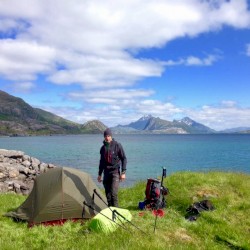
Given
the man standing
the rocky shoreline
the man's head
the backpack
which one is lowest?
the rocky shoreline

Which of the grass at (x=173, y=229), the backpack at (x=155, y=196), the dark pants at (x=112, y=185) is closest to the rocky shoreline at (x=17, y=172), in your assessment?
the grass at (x=173, y=229)

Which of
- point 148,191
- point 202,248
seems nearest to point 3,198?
point 148,191

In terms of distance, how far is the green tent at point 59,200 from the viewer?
13.4 m

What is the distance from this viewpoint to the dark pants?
46.2ft

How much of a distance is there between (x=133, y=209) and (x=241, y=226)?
499 centimetres

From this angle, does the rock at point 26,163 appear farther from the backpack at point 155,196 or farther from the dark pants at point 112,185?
the dark pants at point 112,185

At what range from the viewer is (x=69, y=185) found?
14.2m

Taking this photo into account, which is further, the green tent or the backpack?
the backpack

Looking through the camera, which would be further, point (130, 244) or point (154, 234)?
point (154, 234)

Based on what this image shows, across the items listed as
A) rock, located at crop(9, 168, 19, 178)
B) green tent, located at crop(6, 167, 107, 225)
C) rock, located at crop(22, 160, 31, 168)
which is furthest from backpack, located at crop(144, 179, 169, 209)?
rock, located at crop(22, 160, 31, 168)

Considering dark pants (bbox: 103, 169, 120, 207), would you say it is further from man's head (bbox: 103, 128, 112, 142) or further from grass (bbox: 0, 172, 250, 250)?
man's head (bbox: 103, 128, 112, 142)

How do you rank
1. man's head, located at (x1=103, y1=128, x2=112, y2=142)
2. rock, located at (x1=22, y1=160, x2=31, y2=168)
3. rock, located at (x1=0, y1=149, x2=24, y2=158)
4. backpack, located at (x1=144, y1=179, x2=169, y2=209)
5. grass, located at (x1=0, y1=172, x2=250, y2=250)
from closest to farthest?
grass, located at (x1=0, y1=172, x2=250, y2=250) < man's head, located at (x1=103, y1=128, x2=112, y2=142) < backpack, located at (x1=144, y1=179, x2=169, y2=209) < rock, located at (x1=22, y1=160, x2=31, y2=168) < rock, located at (x1=0, y1=149, x2=24, y2=158)

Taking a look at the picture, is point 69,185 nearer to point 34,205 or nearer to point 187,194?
point 34,205

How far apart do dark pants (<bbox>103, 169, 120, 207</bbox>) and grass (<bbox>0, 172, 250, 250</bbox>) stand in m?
1.11
